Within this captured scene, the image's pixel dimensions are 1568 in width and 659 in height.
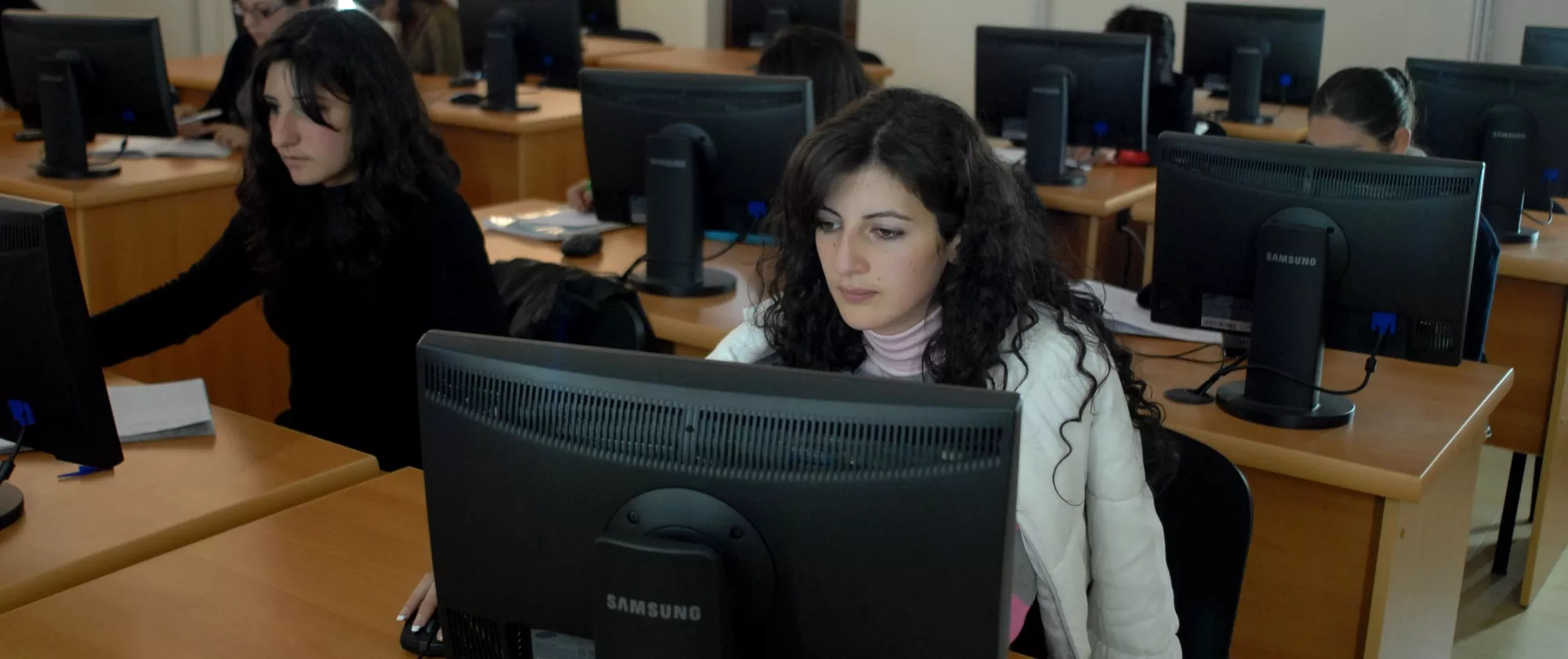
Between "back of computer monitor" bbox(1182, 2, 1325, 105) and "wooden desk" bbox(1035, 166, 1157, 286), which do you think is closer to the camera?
"wooden desk" bbox(1035, 166, 1157, 286)

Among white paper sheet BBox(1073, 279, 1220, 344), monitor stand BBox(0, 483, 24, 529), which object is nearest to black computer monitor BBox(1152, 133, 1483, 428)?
white paper sheet BBox(1073, 279, 1220, 344)

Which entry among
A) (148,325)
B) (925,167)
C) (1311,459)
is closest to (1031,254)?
(925,167)

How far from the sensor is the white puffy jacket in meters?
1.36

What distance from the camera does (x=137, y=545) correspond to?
1498mm

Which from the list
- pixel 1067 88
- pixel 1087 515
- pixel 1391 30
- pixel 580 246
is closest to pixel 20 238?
pixel 1087 515

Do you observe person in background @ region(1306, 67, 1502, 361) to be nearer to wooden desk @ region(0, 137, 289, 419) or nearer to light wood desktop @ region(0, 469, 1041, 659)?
light wood desktop @ region(0, 469, 1041, 659)

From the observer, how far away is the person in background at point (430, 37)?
5.32m

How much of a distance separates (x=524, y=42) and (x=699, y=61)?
1198 mm

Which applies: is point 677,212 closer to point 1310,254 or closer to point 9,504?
point 1310,254

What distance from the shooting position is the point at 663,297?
2543 mm

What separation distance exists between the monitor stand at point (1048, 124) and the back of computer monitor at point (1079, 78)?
0.11ft

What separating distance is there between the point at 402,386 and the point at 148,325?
0.36m

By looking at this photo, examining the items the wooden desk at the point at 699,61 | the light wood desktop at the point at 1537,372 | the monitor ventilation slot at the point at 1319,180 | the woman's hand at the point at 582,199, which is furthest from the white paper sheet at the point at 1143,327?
the wooden desk at the point at 699,61

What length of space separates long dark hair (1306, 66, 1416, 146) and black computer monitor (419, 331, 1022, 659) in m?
2.14
